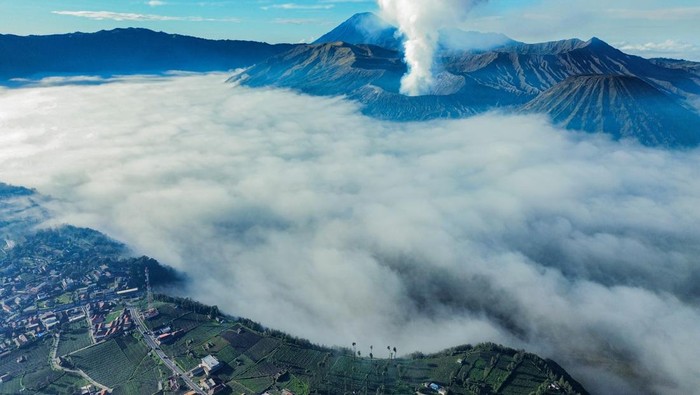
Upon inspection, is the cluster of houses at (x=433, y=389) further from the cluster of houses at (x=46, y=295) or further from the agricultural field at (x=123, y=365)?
the cluster of houses at (x=46, y=295)

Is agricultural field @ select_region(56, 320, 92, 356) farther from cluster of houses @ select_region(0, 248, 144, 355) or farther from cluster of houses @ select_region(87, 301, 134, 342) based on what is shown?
cluster of houses @ select_region(0, 248, 144, 355)

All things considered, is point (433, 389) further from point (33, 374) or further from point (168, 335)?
point (33, 374)

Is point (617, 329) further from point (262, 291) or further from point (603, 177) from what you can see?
point (603, 177)

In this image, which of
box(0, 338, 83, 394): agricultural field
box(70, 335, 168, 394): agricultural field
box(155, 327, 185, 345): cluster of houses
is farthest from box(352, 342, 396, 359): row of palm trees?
box(0, 338, 83, 394): agricultural field

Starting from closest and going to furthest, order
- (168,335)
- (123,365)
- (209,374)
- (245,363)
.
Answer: (209,374) < (123,365) < (245,363) < (168,335)

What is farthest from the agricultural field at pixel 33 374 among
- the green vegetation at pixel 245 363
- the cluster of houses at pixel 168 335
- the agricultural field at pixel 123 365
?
the cluster of houses at pixel 168 335

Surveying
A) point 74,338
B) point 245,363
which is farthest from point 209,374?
point 74,338
